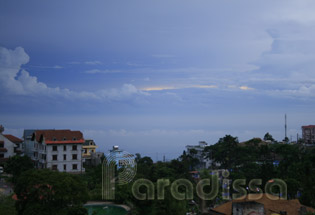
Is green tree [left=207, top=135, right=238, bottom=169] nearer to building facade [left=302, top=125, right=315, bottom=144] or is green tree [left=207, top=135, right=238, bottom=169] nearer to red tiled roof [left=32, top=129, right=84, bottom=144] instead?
red tiled roof [left=32, top=129, right=84, bottom=144]

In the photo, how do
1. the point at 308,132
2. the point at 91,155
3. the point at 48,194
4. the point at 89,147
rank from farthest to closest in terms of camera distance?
1. the point at 308,132
2. the point at 89,147
3. the point at 91,155
4. the point at 48,194

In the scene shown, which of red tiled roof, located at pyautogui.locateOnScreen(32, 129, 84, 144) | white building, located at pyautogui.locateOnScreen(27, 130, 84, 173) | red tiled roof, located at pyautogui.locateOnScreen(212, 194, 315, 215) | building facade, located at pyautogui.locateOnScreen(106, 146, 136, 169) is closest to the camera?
red tiled roof, located at pyautogui.locateOnScreen(212, 194, 315, 215)

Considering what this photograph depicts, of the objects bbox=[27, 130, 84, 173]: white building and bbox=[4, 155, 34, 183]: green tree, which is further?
bbox=[27, 130, 84, 173]: white building

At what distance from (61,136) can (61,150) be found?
140 cm

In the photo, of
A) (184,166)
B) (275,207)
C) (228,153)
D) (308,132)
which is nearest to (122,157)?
(184,166)

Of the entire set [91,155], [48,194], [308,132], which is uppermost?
[308,132]

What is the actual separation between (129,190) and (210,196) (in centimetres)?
592

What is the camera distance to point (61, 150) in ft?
110

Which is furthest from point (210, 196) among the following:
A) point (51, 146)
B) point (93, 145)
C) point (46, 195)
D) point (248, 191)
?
point (93, 145)

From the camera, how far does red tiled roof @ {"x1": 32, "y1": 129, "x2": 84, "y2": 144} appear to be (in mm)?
33438

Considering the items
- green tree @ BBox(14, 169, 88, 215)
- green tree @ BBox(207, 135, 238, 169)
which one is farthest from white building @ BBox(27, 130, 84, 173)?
green tree @ BBox(14, 169, 88, 215)

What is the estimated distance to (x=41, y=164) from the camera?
34.7 m

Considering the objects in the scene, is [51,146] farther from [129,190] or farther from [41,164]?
[129,190]

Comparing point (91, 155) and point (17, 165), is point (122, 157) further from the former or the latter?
point (91, 155)
